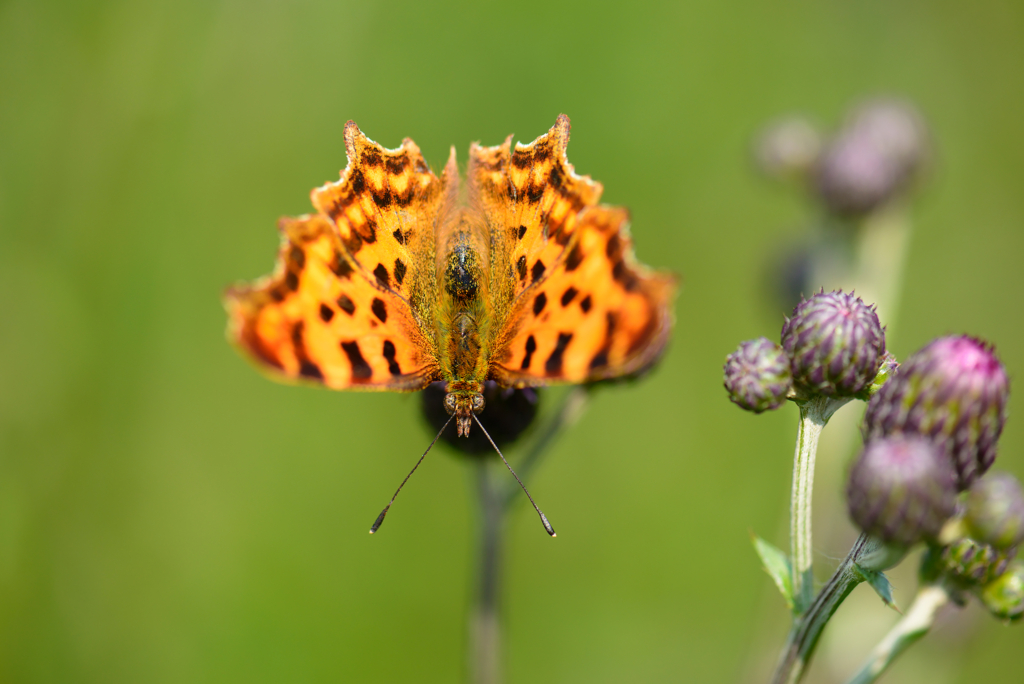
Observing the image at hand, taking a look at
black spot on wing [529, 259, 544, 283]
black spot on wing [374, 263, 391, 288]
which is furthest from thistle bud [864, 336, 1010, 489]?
black spot on wing [374, 263, 391, 288]

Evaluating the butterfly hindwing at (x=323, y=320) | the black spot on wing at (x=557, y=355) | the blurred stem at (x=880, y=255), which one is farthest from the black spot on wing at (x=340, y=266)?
the blurred stem at (x=880, y=255)

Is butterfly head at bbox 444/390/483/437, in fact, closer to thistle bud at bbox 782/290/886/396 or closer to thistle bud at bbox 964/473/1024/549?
thistle bud at bbox 782/290/886/396

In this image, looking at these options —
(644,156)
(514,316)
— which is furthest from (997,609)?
(644,156)

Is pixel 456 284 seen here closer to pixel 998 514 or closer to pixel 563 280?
pixel 563 280

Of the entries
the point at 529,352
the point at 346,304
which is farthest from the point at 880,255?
the point at 346,304

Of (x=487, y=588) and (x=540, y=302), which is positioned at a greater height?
(x=540, y=302)

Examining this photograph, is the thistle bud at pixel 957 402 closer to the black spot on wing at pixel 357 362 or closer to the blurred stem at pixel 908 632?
the blurred stem at pixel 908 632
